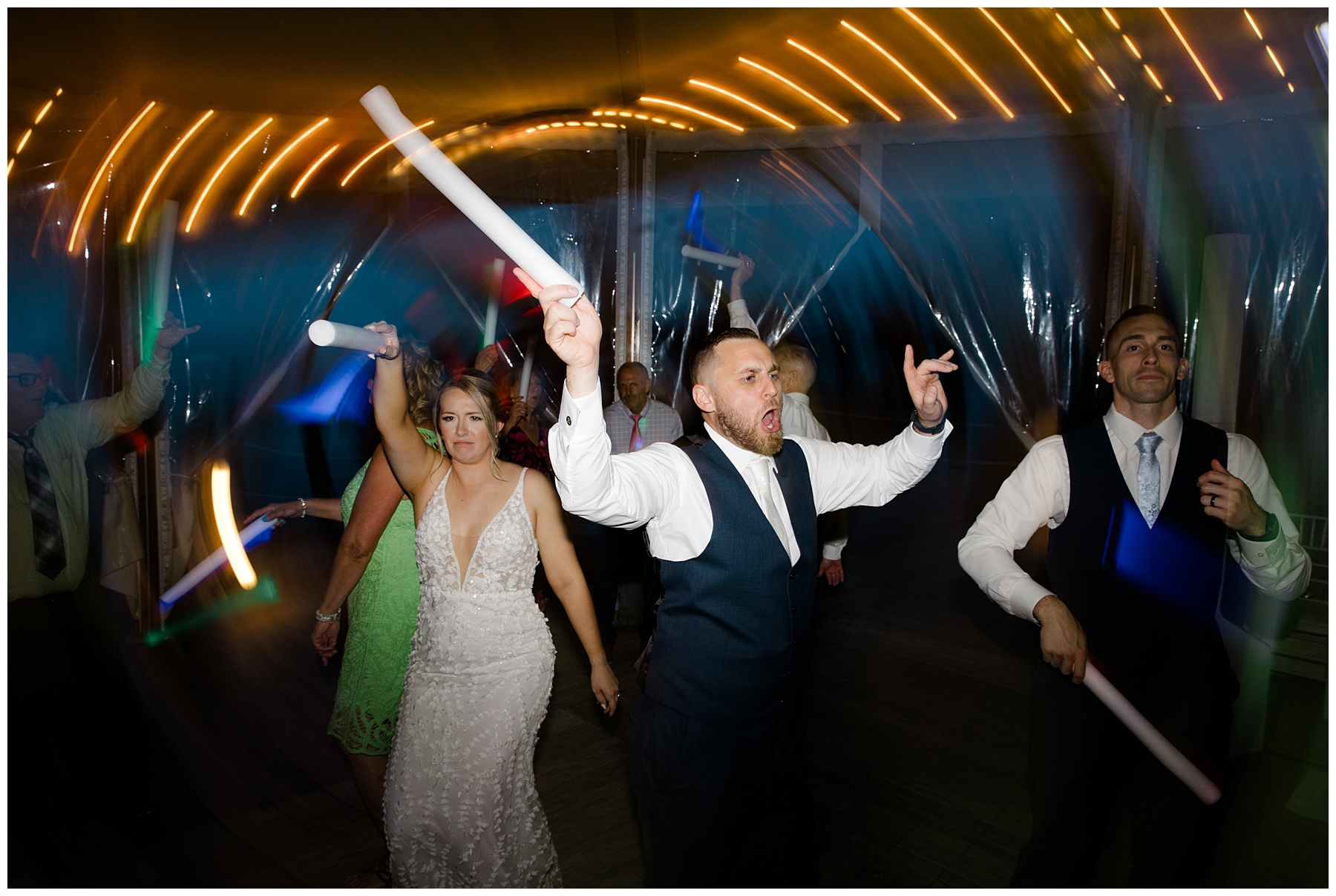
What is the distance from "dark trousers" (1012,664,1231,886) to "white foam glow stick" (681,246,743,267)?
7.37 feet

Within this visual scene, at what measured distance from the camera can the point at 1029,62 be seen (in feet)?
4.74

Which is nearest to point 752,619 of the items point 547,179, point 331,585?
point 331,585

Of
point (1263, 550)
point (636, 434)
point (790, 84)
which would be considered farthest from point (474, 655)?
point (636, 434)

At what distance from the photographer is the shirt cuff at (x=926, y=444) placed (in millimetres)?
1552

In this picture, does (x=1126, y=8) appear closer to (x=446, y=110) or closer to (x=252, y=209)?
(x=446, y=110)

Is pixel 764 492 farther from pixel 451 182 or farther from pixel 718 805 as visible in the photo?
pixel 451 182

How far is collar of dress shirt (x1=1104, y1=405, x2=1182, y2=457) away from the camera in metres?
1.58

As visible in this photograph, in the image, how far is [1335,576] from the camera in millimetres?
1157

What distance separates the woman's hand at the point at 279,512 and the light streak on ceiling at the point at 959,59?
190cm

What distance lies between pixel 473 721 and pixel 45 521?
104 cm

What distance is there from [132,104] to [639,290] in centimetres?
271

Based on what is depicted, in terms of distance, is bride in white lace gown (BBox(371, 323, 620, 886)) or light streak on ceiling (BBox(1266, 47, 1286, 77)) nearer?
light streak on ceiling (BBox(1266, 47, 1286, 77))

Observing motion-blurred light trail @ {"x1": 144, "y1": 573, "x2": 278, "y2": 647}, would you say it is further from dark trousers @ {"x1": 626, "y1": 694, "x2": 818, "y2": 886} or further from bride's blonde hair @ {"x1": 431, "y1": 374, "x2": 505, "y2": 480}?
dark trousers @ {"x1": 626, "y1": 694, "x2": 818, "y2": 886}

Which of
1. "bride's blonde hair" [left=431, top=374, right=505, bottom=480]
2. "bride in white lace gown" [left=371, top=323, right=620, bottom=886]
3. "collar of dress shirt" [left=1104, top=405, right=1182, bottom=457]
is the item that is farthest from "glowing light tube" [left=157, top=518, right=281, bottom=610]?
"collar of dress shirt" [left=1104, top=405, right=1182, bottom=457]
